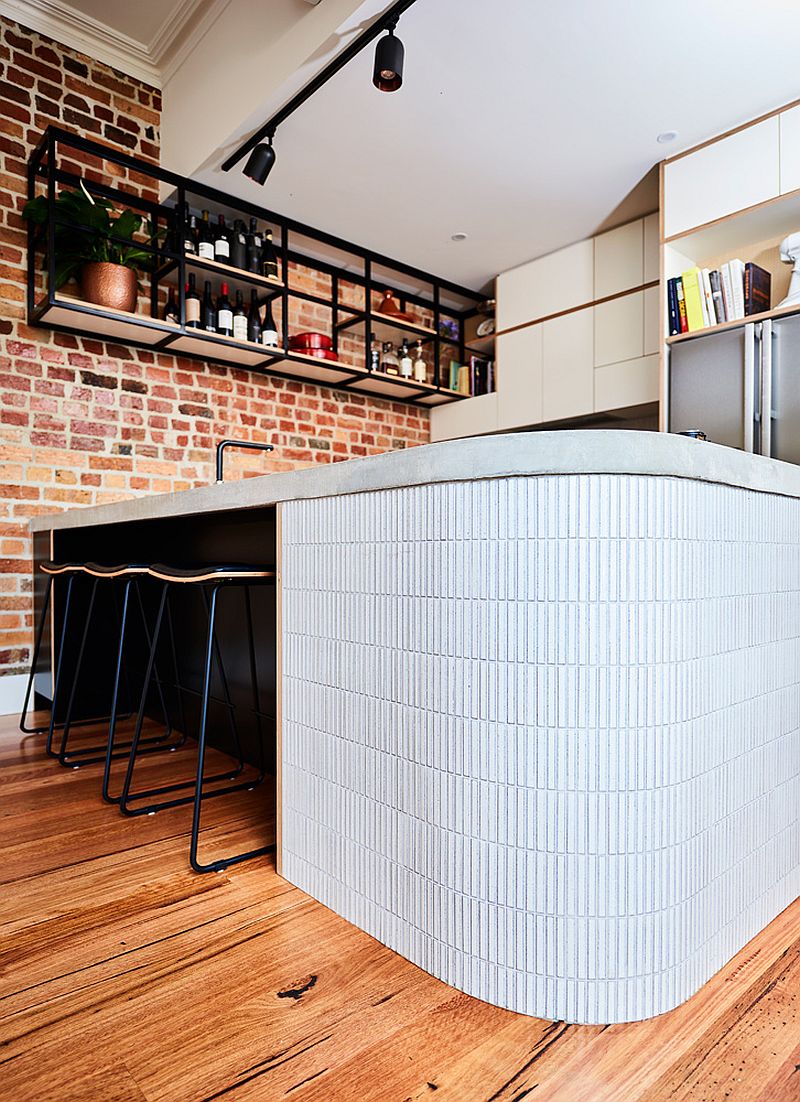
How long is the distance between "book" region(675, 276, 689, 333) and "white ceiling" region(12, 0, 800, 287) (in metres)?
0.60

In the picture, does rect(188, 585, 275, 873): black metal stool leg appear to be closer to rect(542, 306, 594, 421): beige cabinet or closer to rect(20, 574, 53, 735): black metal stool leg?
rect(20, 574, 53, 735): black metal stool leg

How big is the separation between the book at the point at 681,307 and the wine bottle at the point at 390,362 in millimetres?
1819

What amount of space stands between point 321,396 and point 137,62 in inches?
73.9

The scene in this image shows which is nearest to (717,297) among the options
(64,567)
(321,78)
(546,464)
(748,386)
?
(748,386)

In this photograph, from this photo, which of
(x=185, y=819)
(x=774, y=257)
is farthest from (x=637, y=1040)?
(x=774, y=257)

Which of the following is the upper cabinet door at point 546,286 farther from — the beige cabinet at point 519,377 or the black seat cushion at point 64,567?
the black seat cushion at point 64,567

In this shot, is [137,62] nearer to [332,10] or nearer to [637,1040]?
[332,10]

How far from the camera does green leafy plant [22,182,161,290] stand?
2.99 metres

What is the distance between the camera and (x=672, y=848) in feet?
3.53

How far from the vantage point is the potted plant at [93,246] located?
9.84 ft

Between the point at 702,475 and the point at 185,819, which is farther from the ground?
the point at 702,475

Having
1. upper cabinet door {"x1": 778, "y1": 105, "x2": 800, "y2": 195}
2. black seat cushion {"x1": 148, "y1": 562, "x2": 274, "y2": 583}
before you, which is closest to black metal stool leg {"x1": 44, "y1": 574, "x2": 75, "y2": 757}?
black seat cushion {"x1": 148, "y1": 562, "x2": 274, "y2": 583}

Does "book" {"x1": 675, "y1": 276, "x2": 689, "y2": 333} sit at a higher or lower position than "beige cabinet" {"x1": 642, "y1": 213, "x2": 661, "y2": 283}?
lower

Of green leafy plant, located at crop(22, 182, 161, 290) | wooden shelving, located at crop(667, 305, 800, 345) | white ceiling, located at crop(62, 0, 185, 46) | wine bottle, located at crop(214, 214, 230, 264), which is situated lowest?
wooden shelving, located at crop(667, 305, 800, 345)
